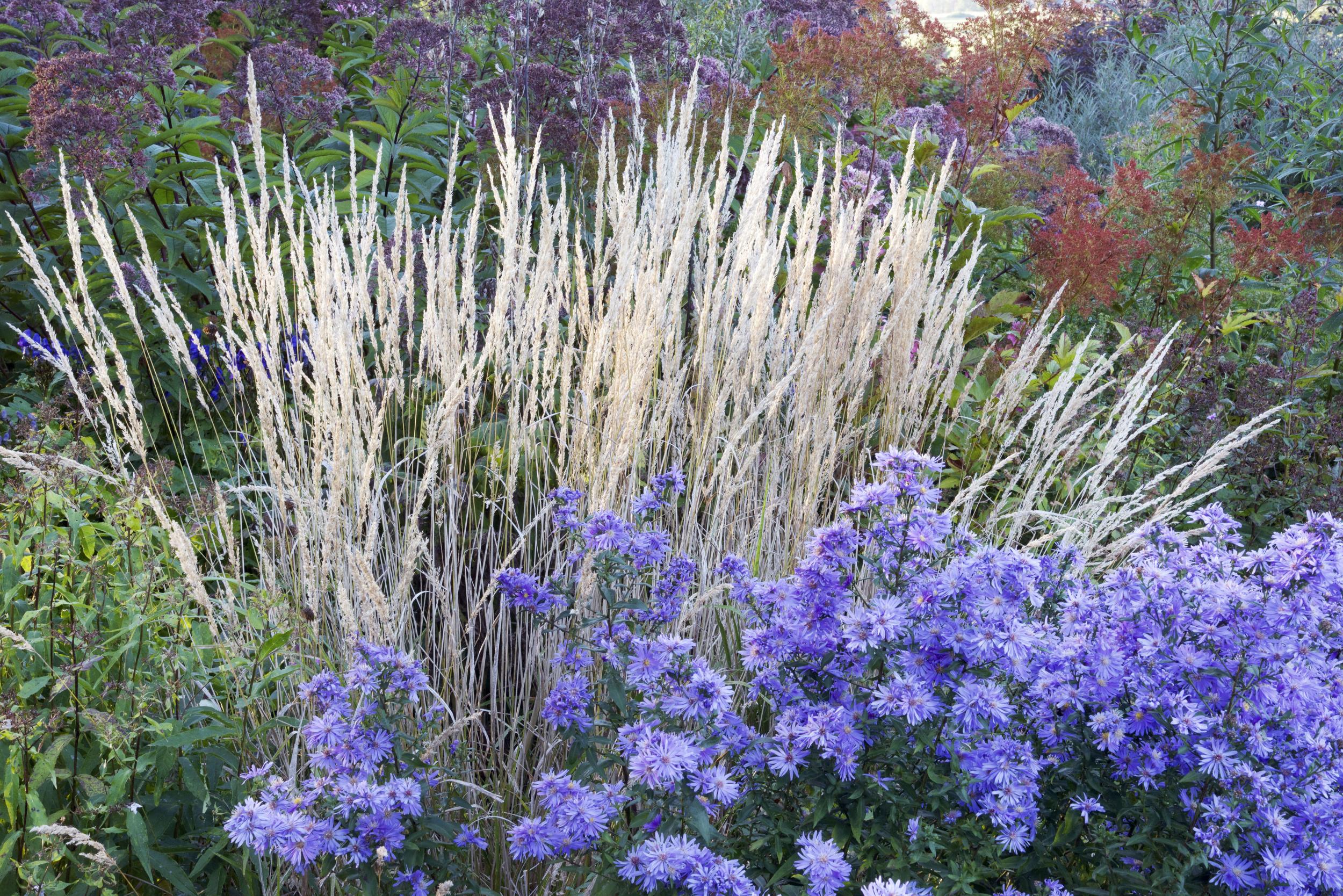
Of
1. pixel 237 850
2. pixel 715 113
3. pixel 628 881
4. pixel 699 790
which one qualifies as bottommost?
pixel 237 850

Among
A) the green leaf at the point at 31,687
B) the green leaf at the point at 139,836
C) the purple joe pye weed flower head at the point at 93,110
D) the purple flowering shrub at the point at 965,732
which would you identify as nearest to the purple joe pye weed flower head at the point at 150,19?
the purple joe pye weed flower head at the point at 93,110

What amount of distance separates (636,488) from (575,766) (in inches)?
35.7

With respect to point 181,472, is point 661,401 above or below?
above

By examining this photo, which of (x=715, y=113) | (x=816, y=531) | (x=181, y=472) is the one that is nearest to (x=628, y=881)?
(x=816, y=531)

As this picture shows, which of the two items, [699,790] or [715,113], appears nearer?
[699,790]

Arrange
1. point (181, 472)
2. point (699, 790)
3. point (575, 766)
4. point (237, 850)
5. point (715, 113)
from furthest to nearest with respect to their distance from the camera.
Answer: point (715, 113)
point (181, 472)
point (237, 850)
point (575, 766)
point (699, 790)

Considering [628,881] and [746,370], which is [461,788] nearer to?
[628,881]

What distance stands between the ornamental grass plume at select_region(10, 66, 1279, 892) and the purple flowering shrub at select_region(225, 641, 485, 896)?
19 cm

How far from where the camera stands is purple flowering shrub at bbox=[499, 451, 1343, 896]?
4.47 ft

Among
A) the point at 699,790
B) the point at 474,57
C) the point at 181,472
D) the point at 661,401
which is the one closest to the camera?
the point at 699,790

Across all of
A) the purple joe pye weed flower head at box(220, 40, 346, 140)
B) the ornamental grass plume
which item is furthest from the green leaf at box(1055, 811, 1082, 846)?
the purple joe pye weed flower head at box(220, 40, 346, 140)

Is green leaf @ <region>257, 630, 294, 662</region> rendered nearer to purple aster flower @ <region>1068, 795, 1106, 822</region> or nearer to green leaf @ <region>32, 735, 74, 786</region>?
green leaf @ <region>32, 735, 74, 786</region>

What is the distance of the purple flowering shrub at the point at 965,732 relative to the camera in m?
1.36

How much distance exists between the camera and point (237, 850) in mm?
1793
